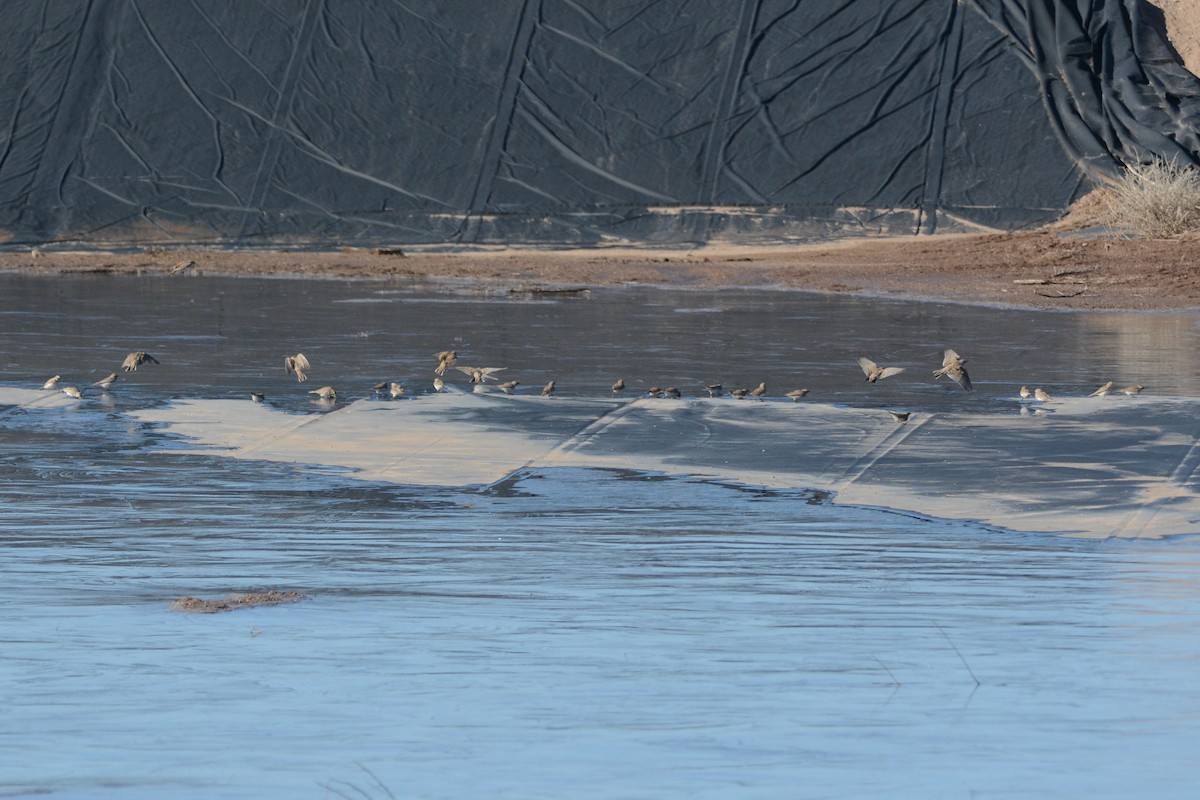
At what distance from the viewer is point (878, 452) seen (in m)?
7.21

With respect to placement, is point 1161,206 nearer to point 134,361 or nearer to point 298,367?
point 298,367

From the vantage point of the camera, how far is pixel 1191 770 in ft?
12.1

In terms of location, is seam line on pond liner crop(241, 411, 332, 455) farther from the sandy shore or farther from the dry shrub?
the dry shrub

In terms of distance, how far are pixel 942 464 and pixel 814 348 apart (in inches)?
161

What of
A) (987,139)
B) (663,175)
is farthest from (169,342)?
(987,139)

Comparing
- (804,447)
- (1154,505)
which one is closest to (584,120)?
(804,447)

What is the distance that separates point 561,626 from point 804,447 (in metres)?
2.79

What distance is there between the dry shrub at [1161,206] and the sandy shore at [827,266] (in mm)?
404

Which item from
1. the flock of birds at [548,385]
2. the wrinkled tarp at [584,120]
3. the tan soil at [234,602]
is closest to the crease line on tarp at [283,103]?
the wrinkled tarp at [584,120]

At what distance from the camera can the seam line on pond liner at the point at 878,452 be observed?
22.1ft

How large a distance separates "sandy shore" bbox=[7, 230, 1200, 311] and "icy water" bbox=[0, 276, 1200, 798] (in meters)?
6.71

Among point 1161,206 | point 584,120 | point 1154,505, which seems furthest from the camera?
point 584,120

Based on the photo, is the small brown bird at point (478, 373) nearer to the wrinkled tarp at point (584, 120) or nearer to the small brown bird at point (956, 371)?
the small brown bird at point (956, 371)

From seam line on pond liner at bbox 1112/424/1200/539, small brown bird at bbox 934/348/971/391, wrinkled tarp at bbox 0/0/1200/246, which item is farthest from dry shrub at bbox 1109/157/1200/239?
seam line on pond liner at bbox 1112/424/1200/539
